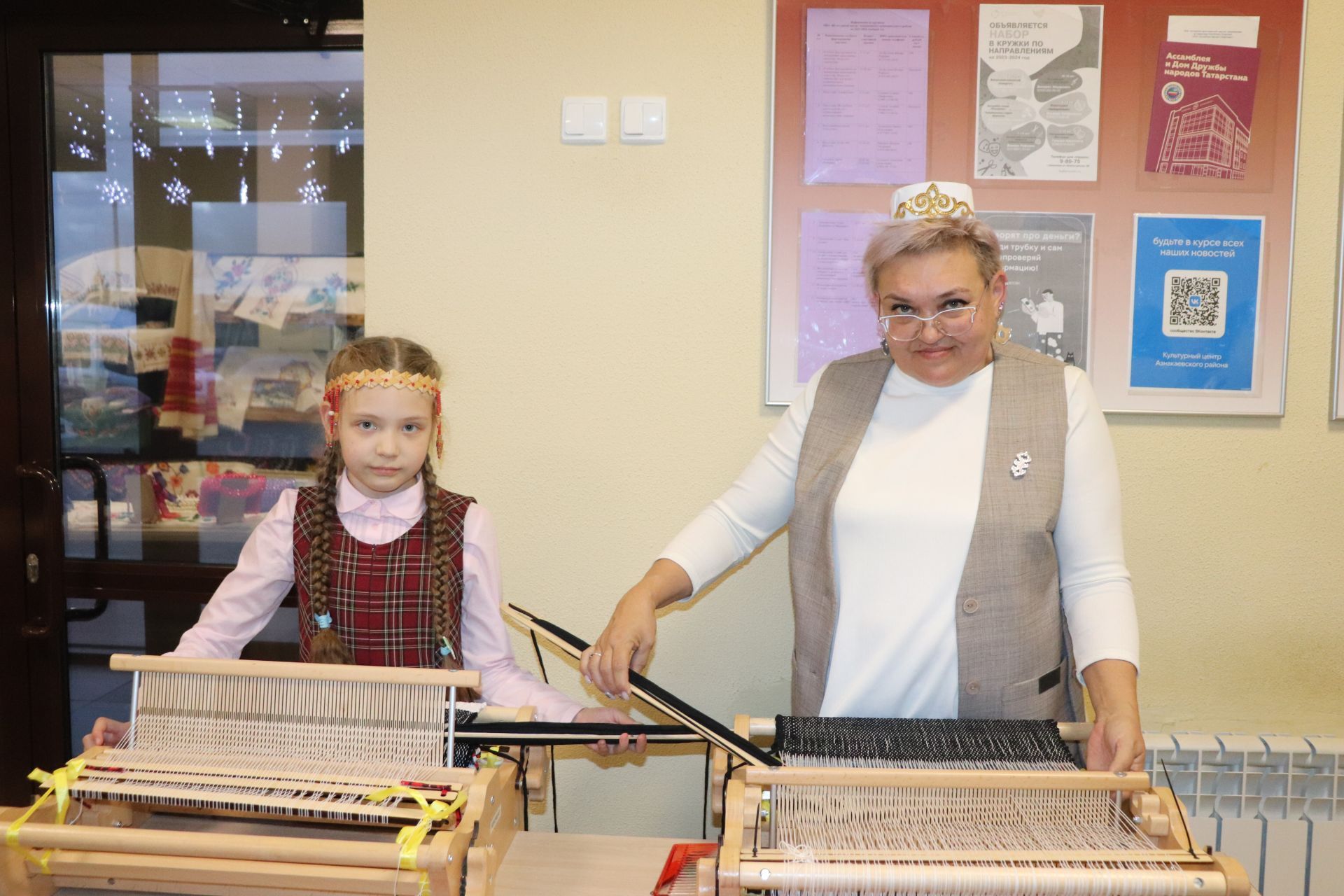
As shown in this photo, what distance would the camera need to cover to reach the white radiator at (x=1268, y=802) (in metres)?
2.17

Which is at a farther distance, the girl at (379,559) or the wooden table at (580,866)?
the girl at (379,559)

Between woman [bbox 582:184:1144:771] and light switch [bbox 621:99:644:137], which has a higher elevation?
light switch [bbox 621:99:644:137]

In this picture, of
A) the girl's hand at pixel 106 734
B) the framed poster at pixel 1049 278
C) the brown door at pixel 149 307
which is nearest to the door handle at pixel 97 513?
the brown door at pixel 149 307

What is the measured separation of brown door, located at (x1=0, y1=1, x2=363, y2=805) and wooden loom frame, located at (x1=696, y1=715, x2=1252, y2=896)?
1892 mm

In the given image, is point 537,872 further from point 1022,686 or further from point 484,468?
point 484,468

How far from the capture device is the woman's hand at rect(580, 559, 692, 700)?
1.44m

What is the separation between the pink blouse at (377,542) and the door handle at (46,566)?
1.23 metres

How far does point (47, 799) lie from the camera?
130cm

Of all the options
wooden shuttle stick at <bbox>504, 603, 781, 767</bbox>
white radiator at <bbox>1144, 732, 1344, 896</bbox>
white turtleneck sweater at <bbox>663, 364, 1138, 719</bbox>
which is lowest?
white radiator at <bbox>1144, 732, 1344, 896</bbox>

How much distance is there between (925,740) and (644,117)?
1525 mm

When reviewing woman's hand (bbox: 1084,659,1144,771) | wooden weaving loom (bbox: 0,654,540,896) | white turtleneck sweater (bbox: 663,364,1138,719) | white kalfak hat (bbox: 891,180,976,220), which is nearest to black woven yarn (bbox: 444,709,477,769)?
wooden weaving loom (bbox: 0,654,540,896)

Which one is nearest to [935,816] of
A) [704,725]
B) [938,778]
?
[938,778]

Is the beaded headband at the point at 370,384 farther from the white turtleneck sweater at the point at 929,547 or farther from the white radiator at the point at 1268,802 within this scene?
the white radiator at the point at 1268,802

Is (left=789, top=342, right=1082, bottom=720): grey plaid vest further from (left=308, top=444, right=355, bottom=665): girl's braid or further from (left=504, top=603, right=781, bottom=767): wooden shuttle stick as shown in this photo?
(left=308, top=444, right=355, bottom=665): girl's braid
